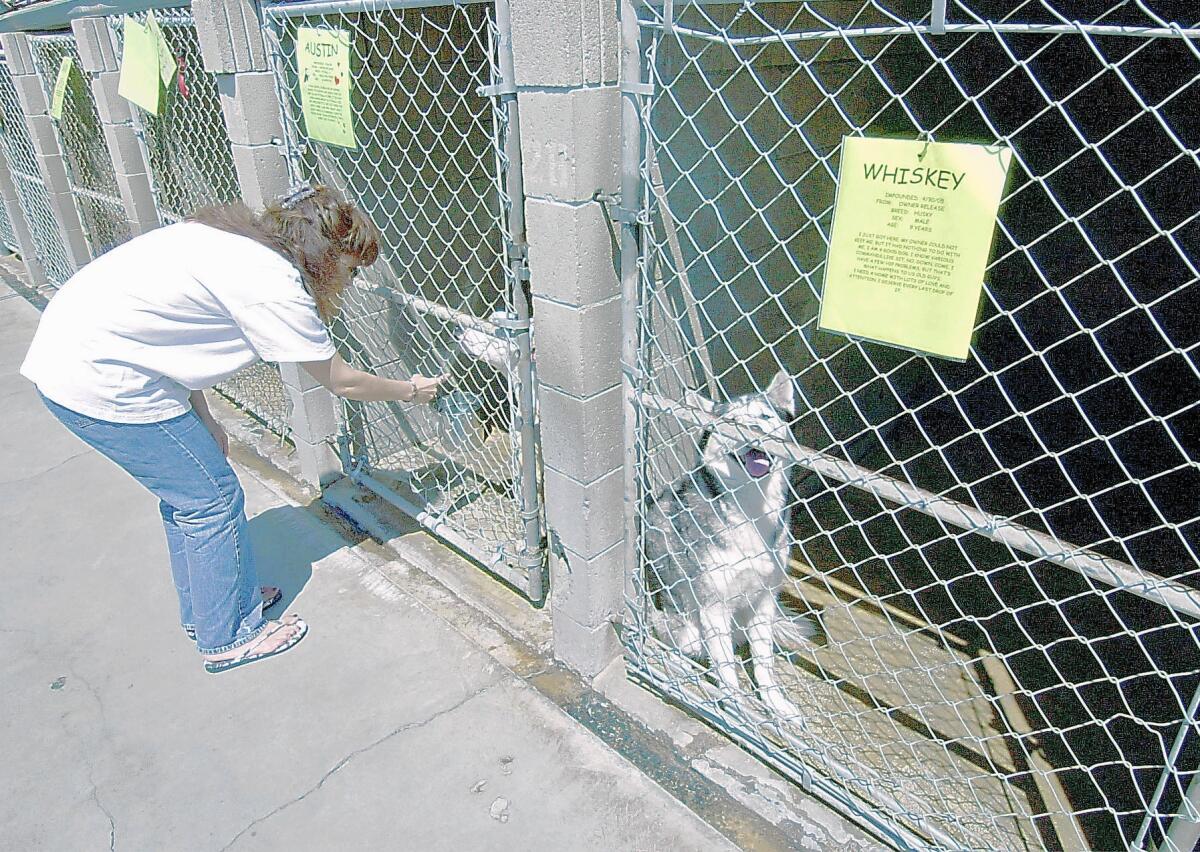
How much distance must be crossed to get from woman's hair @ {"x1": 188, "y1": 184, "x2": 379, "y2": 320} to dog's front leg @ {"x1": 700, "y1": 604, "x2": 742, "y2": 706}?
68.8 inches

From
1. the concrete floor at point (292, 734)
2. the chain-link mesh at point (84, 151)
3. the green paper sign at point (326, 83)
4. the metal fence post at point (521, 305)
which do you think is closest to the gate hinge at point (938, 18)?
the metal fence post at point (521, 305)

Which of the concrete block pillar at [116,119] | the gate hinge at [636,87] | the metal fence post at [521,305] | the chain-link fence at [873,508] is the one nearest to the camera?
the chain-link fence at [873,508]

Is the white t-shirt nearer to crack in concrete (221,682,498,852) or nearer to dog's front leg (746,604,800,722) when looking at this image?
crack in concrete (221,682,498,852)

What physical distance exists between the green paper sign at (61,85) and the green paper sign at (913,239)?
18.1 feet

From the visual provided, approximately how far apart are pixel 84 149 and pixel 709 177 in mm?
5470

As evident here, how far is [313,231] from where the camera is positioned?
248 centimetres

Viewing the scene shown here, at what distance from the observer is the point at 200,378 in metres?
2.56

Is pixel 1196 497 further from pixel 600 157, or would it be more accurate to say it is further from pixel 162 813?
pixel 162 813

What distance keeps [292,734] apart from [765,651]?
169 centimetres

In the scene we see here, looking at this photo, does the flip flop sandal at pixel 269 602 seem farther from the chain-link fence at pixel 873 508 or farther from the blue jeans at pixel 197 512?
the chain-link fence at pixel 873 508

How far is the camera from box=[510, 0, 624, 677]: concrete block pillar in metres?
2.00

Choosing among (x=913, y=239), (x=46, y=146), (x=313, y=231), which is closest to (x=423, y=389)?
(x=313, y=231)

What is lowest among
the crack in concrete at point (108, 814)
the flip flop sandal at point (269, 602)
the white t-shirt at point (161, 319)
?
the flip flop sandal at point (269, 602)

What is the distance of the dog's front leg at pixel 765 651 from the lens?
271 cm
